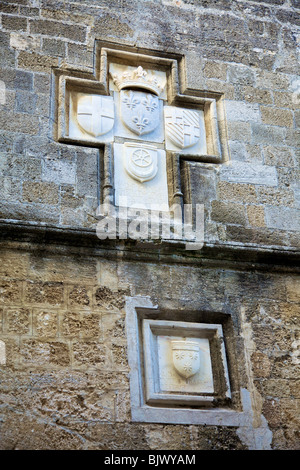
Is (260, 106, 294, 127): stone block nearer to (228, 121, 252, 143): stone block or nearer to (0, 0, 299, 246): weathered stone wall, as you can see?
(0, 0, 299, 246): weathered stone wall

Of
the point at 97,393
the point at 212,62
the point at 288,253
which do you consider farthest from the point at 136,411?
the point at 212,62

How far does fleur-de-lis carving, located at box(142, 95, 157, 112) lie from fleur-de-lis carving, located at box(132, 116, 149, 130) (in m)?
0.10

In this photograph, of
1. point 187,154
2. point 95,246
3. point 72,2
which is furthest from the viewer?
point 72,2

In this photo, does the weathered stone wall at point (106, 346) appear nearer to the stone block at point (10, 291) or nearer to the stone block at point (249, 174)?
the stone block at point (10, 291)

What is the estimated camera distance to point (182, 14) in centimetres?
612

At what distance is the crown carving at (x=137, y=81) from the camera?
18.5 feet

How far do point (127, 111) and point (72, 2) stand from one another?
96cm

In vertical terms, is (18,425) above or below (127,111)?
below

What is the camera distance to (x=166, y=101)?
18.9 feet

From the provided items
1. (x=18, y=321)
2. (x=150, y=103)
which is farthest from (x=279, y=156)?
(x=18, y=321)

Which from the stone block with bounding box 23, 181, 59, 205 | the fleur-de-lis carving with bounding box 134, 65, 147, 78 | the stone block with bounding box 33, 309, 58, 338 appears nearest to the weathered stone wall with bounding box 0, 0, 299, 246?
the stone block with bounding box 23, 181, 59, 205

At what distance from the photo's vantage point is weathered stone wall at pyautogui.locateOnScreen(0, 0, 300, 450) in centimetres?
447

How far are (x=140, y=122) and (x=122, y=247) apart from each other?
98cm
